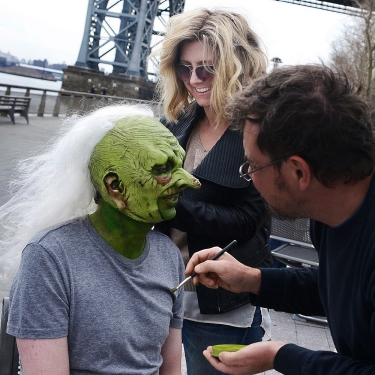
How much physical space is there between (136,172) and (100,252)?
0.31 m

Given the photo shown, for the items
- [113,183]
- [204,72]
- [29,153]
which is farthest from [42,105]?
[113,183]

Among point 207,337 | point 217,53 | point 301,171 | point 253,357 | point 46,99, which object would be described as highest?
point 217,53

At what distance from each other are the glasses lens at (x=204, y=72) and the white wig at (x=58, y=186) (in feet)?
1.77

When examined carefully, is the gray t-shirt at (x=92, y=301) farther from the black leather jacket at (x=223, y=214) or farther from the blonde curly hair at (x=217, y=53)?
the blonde curly hair at (x=217, y=53)

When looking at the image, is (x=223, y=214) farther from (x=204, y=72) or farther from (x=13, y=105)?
(x=13, y=105)

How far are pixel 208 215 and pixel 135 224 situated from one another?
42 centimetres

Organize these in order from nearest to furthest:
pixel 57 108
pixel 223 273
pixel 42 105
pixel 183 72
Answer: pixel 223 273, pixel 183 72, pixel 42 105, pixel 57 108

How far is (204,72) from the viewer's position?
111 inches

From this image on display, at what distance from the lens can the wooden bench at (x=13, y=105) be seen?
16.5 m

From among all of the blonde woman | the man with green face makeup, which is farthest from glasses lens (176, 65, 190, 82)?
the man with green face makeup

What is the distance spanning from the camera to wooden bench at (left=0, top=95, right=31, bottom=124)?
16.5 m

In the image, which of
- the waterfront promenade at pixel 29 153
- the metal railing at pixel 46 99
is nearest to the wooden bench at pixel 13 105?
the waterfront promenade at pixel 29 153

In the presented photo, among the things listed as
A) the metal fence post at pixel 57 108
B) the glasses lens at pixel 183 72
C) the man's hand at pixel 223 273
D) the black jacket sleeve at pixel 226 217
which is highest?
the glasses lens at pixel 183 72

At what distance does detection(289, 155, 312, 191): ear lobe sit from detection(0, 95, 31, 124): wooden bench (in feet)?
51.0
